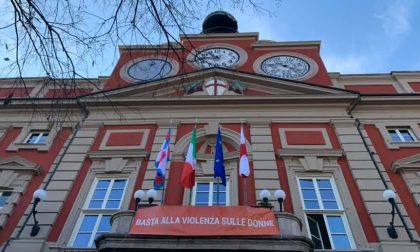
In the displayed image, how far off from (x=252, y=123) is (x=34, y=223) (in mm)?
8133

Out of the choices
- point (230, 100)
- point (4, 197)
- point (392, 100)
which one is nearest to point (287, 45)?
point (230, 100)

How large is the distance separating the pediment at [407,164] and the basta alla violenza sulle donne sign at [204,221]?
5835 millimetres

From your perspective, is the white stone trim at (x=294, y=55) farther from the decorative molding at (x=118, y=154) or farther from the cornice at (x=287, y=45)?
the decorative molding at (x=118, y=154)

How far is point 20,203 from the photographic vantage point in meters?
13.0

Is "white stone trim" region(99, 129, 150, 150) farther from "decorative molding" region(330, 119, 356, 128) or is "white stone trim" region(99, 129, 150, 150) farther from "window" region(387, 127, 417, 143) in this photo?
"window" region(387, 127, 417, 143)

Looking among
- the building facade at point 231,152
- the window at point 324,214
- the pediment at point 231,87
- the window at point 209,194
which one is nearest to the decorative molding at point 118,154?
the building facade at point 231,152

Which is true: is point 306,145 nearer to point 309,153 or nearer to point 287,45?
point 309,153

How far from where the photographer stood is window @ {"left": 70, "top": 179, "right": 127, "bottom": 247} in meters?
11.8

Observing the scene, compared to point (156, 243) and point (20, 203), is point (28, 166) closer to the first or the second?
point (20, 203)

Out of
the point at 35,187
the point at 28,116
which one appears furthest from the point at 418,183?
the point at 28,116

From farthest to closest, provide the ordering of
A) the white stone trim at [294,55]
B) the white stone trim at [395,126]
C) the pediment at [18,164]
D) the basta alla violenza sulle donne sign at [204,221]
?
the white stone trim at [294,55] < the white stone trim at [395,126] < the pediment at [18,164] < the basta alla violenza sulle donne sign at [204,221]

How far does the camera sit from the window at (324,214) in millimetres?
11367

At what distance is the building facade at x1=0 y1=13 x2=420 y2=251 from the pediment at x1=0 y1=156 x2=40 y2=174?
0.16ft

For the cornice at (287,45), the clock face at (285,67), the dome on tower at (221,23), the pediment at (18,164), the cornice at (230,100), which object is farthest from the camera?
the dome on tower at (221,23)
